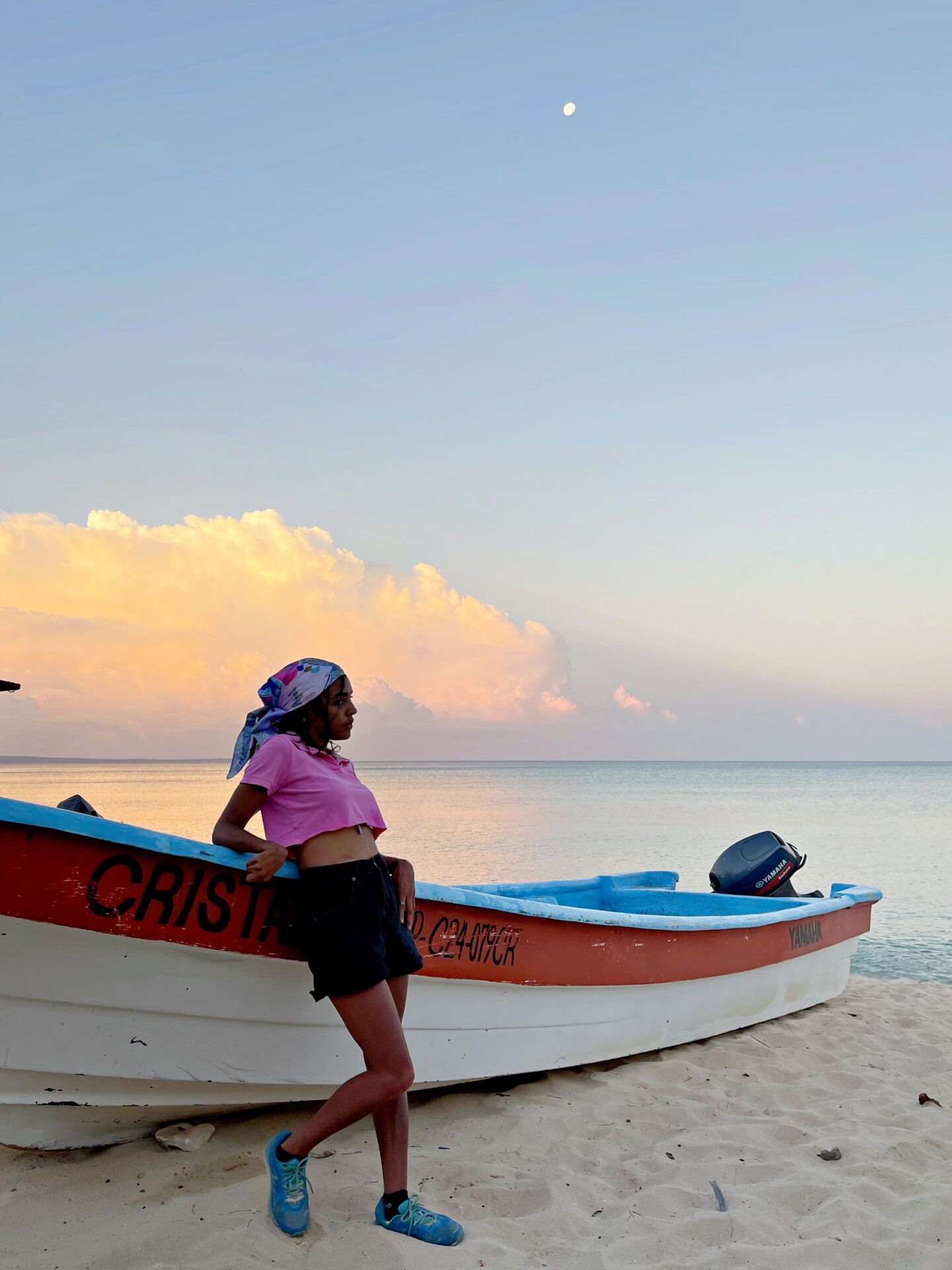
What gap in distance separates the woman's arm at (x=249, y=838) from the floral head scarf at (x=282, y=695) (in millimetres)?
169

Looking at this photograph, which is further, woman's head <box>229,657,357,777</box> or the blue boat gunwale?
woman's head <box>229,657,357,777</box>

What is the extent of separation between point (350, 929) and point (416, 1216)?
95cm

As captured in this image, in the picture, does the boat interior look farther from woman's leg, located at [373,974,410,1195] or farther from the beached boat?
woman's leg, located at [373,974,410,1195]

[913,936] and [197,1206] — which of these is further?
[913,936]

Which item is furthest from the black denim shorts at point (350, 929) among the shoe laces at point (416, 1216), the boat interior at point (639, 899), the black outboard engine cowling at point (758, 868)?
the black outboard engine cowling at point (758, 868)

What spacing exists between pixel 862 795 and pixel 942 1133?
172 ft

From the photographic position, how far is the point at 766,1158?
3857mm

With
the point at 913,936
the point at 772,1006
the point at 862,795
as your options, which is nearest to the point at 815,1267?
the point at 772,1006

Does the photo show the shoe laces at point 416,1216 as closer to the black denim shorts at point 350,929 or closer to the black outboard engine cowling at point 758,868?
the black denim shorts at point 350,929

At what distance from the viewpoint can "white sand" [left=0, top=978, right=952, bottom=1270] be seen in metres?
2.92

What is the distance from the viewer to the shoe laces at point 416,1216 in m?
2.97

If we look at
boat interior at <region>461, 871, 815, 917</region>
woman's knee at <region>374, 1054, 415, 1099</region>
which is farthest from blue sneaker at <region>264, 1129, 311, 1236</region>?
boat interior at <region>461, 871, 815, 917</region>

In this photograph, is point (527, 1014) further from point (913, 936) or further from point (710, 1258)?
point (913, 936)

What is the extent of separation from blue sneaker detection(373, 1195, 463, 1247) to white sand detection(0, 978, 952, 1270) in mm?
35
